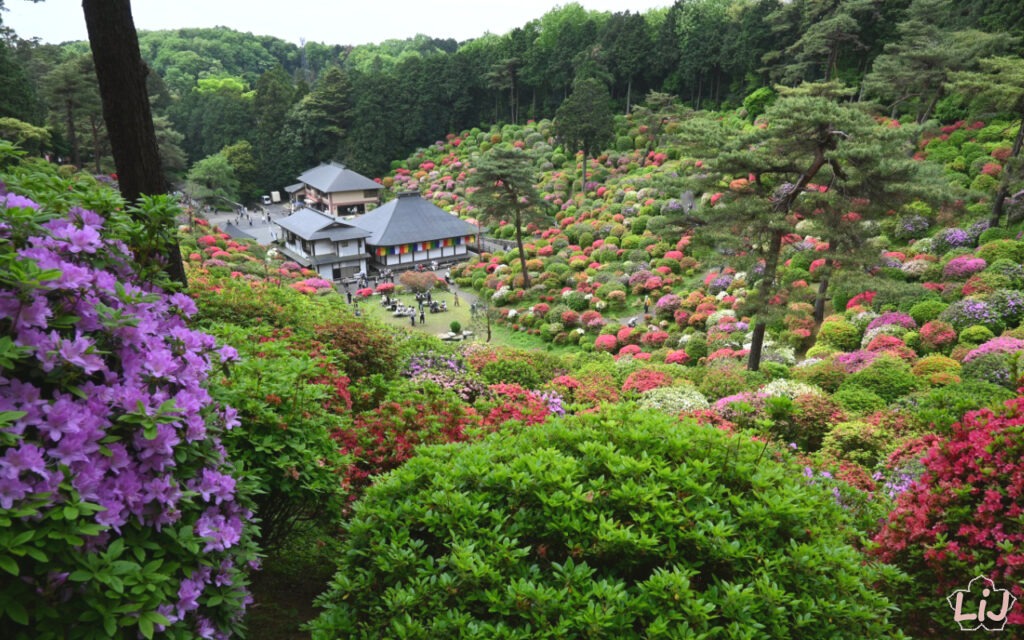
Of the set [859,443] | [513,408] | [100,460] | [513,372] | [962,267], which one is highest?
[100,460]

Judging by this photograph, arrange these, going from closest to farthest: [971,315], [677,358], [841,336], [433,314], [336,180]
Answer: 1. [971,315]
2. [841,336]
3. [677,358]
4. [433,314]
5. [336,180]

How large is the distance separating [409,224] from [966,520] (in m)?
29.6

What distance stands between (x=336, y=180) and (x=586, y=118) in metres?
16.9

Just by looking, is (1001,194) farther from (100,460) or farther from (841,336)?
(100,460)

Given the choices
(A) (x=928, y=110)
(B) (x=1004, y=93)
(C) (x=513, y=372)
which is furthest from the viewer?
(A) (x=928, y=110)

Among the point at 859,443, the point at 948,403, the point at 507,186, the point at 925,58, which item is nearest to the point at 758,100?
the point at 925,58

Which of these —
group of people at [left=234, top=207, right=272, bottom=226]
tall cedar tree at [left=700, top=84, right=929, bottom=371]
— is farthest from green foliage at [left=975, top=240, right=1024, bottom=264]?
group of people at [left=234, top=207, right=272, bottom=226]

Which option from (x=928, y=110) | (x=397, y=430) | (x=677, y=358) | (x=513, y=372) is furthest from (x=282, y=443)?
(x=928, y=110)

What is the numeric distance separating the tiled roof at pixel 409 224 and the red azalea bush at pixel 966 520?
28128 mm

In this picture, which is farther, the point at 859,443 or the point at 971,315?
the point at 971,315

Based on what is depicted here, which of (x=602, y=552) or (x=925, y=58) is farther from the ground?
(x=925, y=58)

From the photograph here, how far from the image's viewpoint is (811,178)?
38.3 ft

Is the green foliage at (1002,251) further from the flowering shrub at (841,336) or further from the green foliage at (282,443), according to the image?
the green foliage at (282,443)

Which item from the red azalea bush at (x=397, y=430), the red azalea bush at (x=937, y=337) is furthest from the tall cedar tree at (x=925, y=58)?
the red azalea bush at (x=397, y=430)
